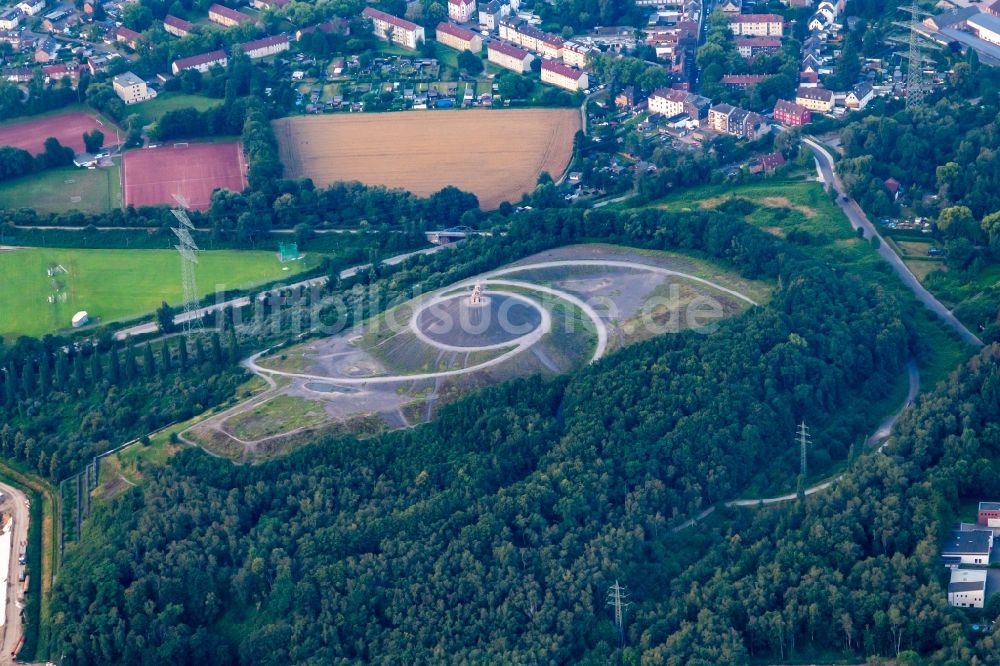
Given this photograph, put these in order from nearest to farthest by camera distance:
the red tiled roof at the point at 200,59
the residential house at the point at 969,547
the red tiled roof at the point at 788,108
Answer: the residential house at the point at 969,547 → the red tiled roof at the point at 788,108 → the red tiled roof at the point at 200,59

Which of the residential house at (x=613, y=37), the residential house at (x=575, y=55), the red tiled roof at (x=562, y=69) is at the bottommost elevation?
the red tiled roof at (x=562, y=69)

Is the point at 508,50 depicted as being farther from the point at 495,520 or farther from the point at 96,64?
the point at 495,520

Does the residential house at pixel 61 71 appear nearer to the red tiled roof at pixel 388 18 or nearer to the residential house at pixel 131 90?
the residential house at pixel 131 90

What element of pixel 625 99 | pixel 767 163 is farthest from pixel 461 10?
pixel 767 163

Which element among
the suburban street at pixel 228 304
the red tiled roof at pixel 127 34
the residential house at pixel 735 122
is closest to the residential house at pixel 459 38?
the residential house at pixel 735 122

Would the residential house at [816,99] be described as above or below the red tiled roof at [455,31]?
Answer: below
